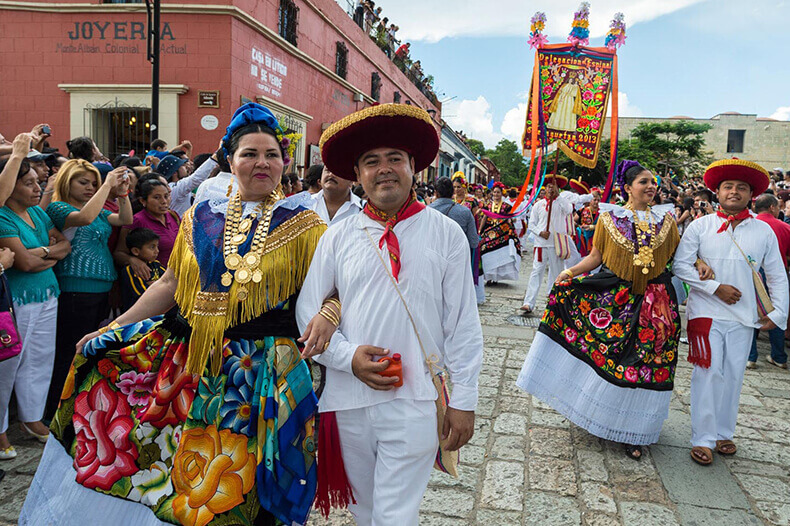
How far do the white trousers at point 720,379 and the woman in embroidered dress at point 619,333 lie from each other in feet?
0.71

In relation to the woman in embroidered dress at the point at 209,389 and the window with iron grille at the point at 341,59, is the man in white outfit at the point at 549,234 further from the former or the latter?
the window with iron grille at the point at 341,59

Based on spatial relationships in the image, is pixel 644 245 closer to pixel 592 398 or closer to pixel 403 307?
pixel 592 398

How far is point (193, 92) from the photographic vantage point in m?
11.4

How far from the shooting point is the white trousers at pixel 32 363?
3.33 m

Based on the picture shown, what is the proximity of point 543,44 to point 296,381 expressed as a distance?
5859 millimetres

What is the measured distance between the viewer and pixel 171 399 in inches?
86.7

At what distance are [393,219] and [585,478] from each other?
232cm

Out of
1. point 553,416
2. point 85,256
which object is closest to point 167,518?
point 85,256

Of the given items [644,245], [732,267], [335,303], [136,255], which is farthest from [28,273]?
[732,267]

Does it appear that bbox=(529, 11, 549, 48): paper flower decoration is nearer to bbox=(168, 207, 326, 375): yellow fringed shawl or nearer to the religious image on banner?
the religious image on banner

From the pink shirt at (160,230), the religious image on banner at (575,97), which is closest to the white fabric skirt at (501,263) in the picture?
the religious image on banner at (575,97)

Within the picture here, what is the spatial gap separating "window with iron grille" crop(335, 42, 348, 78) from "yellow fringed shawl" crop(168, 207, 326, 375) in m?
16.1

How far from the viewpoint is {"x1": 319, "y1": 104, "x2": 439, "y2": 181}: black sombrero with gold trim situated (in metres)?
1.98

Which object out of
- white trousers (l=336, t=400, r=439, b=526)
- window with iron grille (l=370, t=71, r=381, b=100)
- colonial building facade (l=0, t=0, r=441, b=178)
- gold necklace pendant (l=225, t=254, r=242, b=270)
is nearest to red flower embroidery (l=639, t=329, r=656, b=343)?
white trousers (l=336, t=400, r=439, b=526)
